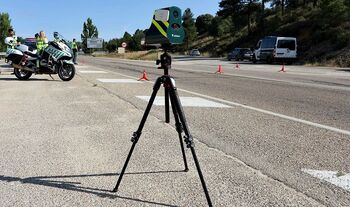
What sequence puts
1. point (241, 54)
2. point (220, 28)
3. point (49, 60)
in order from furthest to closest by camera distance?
1. point (220, 28)
2. point (241, 54)
3. point (49, 60)

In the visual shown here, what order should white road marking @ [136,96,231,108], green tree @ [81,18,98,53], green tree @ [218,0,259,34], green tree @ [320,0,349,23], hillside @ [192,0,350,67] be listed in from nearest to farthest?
white road marking @ [136,96,231,108]
hillside @ [192,0,350,67]
green tree @ [320,0,349,23]
green tree @ [218,0,259,34]
green tree @ [81,18,98,53]

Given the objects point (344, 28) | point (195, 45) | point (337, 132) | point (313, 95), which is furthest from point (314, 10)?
point (337, 132)

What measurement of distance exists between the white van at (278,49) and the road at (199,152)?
26219mm

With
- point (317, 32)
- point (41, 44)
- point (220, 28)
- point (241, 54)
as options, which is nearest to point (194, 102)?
point (41, 44)

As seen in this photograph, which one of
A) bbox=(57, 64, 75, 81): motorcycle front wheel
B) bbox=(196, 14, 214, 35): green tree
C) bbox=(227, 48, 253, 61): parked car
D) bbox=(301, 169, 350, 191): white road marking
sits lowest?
bbox=(227, 48, 253, 61): parked car

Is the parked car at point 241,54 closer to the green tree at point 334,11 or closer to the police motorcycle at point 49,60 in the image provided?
the green tree at point 334,11

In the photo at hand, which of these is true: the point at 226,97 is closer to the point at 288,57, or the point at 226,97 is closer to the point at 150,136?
the point at 150,136

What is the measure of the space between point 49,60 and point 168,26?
13.0 metres

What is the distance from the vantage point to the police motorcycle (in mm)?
16469

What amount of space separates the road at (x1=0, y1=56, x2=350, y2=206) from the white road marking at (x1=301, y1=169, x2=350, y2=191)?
10mm

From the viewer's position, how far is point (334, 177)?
4.80 meters

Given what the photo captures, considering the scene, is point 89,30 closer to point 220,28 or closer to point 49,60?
point 220,28

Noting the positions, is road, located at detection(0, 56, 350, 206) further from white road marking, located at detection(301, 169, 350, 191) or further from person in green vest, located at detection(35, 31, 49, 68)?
Result: person in green vest, located at detection(35, 31, 49, 68)

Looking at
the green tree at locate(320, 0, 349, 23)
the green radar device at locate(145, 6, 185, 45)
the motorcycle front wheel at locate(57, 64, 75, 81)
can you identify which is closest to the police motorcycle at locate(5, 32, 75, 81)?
the motorcycle front wheel at locate(57, 64, 75, 81)
